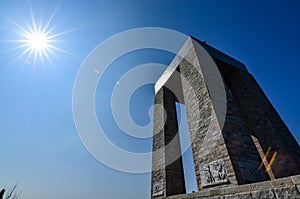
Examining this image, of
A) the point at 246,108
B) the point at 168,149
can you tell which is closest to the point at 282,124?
the point at 246,108

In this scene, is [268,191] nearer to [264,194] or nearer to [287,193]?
[264,194]

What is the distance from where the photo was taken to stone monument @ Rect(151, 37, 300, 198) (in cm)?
325

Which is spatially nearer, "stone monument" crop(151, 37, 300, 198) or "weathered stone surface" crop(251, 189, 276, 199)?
"weathered stone surface" crop(251, 189, 276, 199)

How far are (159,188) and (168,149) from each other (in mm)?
1409

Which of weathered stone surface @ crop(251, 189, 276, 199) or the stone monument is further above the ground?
the stone monument

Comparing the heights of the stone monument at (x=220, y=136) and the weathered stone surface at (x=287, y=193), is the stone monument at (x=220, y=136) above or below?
above

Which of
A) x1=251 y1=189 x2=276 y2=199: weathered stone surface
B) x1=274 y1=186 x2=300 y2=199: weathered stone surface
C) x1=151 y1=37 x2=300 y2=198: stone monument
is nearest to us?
x1=274 y1=186 x2=300 y2=199: weathered stone surface

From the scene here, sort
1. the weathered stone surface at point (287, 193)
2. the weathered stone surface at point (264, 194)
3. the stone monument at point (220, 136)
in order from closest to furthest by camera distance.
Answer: the weathered stone surface at point (287, 193), the weathered stone surface at point (264, 194), the stone monument at point (220, 136)

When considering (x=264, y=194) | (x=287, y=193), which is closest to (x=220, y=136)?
(x=264, y=194)

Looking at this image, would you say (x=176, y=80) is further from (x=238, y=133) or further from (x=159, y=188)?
(x=159, y=188)

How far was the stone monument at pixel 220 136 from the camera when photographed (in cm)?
325

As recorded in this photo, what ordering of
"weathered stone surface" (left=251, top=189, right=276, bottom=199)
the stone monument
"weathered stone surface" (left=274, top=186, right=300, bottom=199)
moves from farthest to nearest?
the stone monument, "weathered stone surface" (left=251, top=189, right=276, bottom=199), "weathered stone surface" (left=274, top=186, right=300, bottom=199)

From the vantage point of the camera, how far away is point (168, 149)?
238 inches

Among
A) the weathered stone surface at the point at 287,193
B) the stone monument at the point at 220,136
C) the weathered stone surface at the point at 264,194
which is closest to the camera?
the weathered stone surface at the point at 287,193
